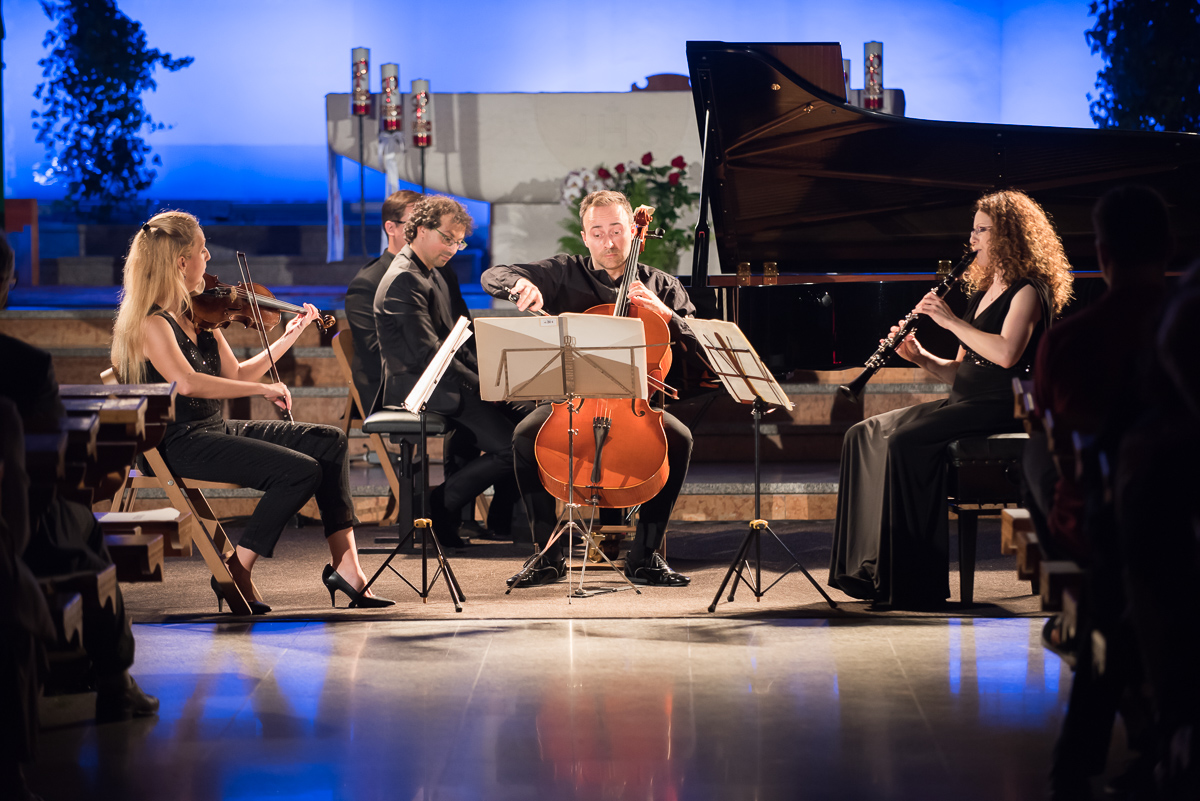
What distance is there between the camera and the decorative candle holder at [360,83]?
7.62 meters

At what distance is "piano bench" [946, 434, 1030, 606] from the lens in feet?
11.4

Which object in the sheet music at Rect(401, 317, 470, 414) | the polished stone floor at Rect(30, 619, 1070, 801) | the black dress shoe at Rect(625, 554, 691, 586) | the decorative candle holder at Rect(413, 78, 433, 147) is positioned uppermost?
the decorative candle holder at Rect(413, 78, 433, 147)

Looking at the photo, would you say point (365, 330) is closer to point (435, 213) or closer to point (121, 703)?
point (435, 213)

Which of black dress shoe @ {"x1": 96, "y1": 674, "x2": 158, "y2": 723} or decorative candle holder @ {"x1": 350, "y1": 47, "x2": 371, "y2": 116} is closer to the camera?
black dress shoe @ {"x1": 96, "y1": 674, "x2": 158, "y2": 723}

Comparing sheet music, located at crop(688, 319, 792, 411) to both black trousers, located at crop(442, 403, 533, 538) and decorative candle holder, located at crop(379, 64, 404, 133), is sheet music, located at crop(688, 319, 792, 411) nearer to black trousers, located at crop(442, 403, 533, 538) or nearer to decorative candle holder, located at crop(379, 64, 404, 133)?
black trousers, located at crop(442, 403, 533, 538)

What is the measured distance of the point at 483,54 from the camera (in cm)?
909

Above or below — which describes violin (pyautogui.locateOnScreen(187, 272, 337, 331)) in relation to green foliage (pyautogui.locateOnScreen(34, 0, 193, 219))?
below

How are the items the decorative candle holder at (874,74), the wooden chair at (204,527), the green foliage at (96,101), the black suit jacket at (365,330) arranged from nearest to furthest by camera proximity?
the wooden chair at (204,527) → the black suit jacket at (365,330) → the decorative candle holder at (874,74) → the green foliage at (96,101)

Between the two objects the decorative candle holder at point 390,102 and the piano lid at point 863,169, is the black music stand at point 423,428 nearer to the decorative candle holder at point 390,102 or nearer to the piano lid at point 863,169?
the piano lid at point 863,169

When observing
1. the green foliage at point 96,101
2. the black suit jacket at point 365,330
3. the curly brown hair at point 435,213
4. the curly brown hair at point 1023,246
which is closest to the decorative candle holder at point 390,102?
the green foliage at point 96,101

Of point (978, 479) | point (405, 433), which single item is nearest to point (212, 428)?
point (405, 433)

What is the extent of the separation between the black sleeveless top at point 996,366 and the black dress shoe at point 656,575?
1.05 metres

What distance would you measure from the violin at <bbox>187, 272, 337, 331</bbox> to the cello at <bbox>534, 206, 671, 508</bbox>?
103cm

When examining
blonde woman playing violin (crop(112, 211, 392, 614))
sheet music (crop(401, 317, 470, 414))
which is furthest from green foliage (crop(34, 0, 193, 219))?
sheet music (crop(401, 317, 470, 414))
